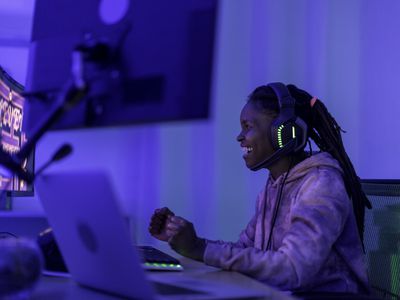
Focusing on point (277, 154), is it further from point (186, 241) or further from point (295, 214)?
point (186, 241)

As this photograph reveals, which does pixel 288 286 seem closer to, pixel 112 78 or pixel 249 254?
pixel 249 254

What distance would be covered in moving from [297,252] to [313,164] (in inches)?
12.9

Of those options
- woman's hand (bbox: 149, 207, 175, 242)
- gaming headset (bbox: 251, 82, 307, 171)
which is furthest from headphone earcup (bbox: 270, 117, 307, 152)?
woman's hand (bbox: 149, 207, 175, 242)

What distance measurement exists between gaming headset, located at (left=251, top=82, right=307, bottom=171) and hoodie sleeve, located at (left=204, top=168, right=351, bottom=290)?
8.8 inches

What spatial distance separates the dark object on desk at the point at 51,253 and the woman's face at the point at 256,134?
685mm

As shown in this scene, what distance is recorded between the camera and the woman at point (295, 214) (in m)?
1.13

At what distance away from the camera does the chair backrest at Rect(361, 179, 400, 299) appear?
138cm

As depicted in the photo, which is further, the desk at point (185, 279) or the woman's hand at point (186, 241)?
the woman's hand at point (186, 241)

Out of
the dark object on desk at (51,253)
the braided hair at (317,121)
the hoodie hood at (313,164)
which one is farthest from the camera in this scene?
the braided hair at (317,121)

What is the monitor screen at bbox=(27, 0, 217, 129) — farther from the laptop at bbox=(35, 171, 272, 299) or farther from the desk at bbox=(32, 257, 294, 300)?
the desk at bbox=(32, 257, 294, 300)

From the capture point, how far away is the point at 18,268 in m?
0.71

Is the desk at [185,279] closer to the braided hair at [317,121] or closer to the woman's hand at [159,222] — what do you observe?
the woman's hand at [159,222]

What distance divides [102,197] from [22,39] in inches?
66.5

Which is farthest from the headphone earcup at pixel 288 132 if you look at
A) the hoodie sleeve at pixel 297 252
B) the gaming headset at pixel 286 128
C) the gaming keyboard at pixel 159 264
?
the gaming keyboard at pixel 159 264
